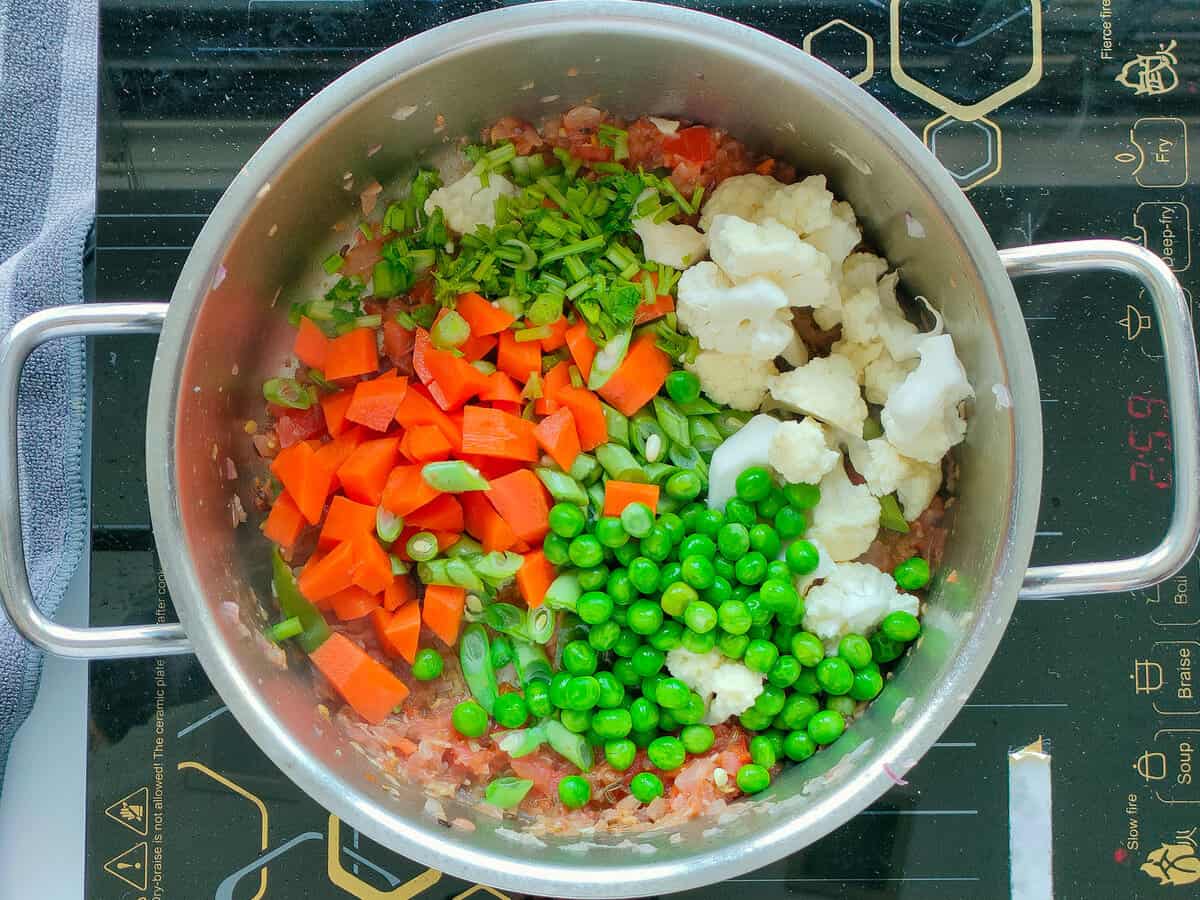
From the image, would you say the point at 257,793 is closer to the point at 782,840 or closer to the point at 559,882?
the point at 559,882

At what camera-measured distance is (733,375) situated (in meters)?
1.71

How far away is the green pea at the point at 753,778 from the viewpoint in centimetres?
164

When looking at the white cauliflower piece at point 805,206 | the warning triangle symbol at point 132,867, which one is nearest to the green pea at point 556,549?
the white cauliflower piece at point 805,206

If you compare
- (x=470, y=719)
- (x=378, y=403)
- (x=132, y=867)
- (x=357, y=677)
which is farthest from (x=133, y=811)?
(x=378, y=403)

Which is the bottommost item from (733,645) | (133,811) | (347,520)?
(133,811)

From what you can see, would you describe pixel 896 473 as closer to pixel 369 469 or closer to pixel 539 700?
pixel 539 700

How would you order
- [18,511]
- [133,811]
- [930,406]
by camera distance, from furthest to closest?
1. [133,811]
2. [930,406]
3. [18,511]

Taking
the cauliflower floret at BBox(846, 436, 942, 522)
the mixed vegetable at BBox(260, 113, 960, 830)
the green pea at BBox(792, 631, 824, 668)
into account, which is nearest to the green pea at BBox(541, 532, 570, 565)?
the mixed vegetable at BBox(260, 113, 960, 830)

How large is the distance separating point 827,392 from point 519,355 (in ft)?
1.75

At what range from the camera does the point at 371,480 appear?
1.72m

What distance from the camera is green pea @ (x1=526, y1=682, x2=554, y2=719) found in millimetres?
1705

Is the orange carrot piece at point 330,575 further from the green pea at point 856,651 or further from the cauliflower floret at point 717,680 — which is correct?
the green pea at point 856,651

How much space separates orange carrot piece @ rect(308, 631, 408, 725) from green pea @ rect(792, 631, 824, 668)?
2.27 feet

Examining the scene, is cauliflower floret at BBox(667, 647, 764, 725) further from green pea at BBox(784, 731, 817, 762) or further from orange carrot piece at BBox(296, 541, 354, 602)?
orange carrot piece at BBox(296, 541, 354, 602)
